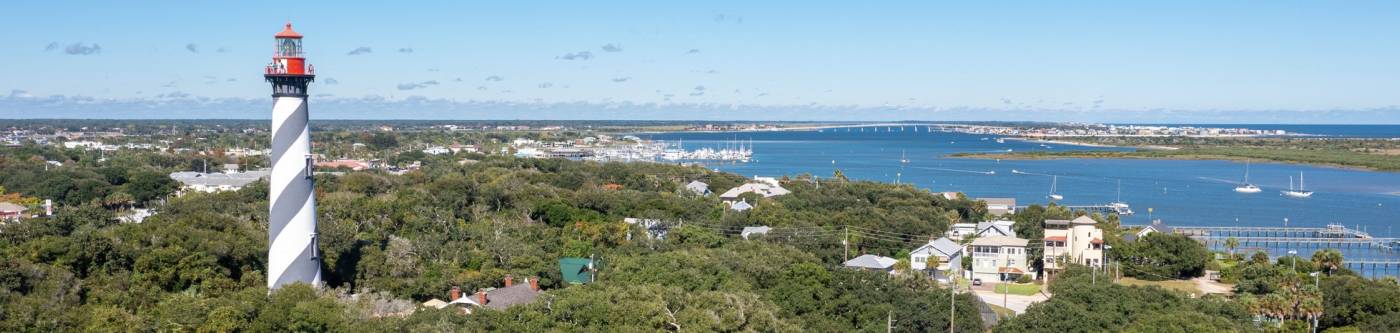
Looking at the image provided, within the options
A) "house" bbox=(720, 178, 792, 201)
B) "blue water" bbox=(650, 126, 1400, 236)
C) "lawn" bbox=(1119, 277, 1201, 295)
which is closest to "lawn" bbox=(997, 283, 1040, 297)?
"lawn" bbox=(1119, 277, 1201, 295)

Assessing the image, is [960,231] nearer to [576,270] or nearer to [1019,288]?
[1019,288]

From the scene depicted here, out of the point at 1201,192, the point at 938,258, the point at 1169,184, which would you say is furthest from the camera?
the point at 1169,184

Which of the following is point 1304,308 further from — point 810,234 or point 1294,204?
point 1294,204

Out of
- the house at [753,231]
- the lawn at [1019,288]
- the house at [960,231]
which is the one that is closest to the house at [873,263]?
the lawn at [1019,288]

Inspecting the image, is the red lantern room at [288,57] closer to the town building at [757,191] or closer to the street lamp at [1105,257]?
the street lamp at [1105,257]

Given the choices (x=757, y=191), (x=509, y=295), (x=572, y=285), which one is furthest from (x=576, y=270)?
(x=757, y=191)

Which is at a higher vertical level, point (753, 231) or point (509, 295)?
point (509, 295)

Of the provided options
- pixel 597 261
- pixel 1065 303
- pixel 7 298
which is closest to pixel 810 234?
pixel 597 261

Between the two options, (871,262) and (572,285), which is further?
(871,262)
